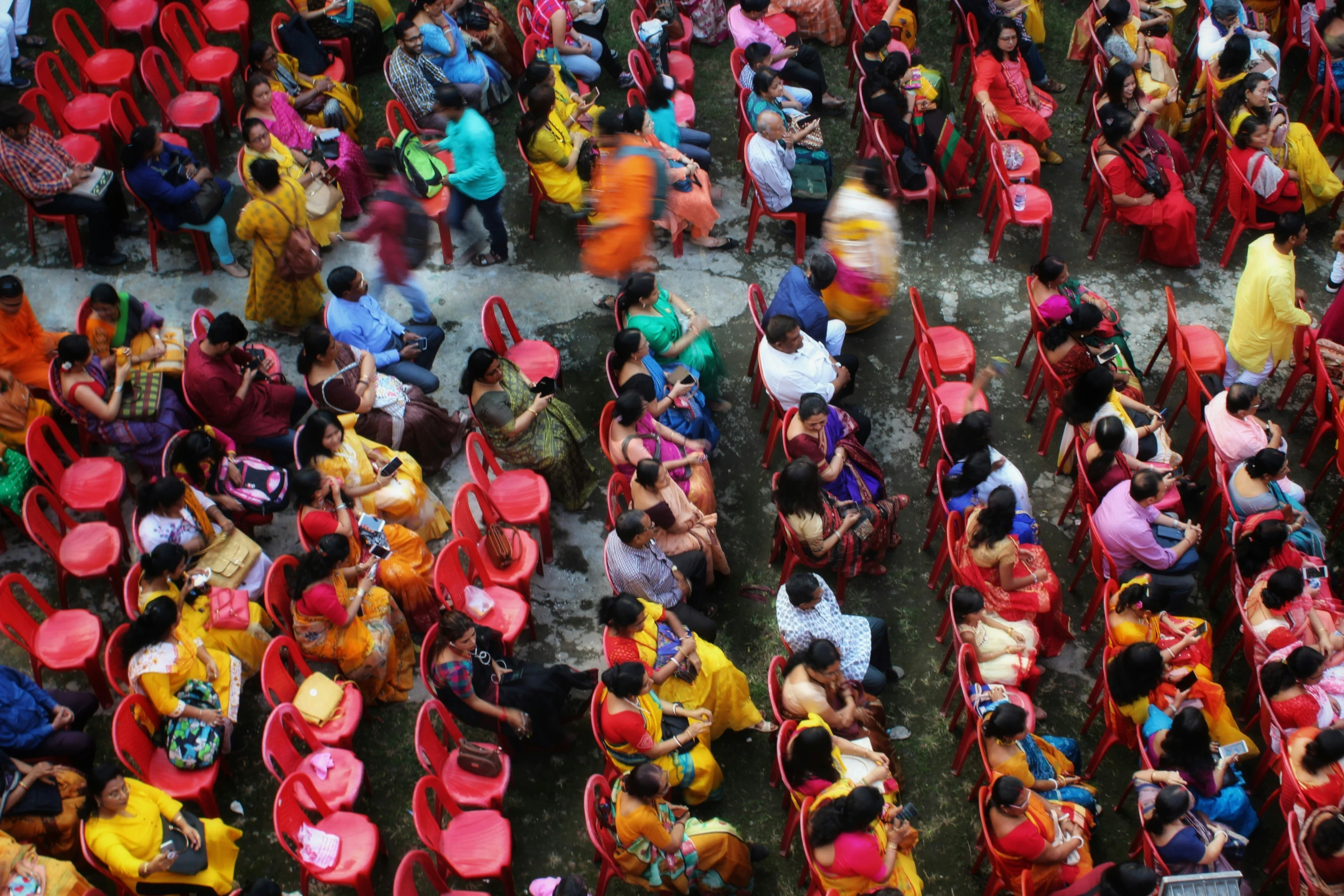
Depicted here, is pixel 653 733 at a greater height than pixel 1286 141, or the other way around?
pixel 1286 141

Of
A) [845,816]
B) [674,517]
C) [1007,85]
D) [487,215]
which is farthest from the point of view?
[1007,85]

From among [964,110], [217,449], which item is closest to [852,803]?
[217,449]

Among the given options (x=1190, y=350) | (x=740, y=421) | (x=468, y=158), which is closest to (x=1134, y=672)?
(x=1190, y=350)

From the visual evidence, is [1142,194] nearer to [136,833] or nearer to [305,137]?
[305,137]

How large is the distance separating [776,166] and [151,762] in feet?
17.5

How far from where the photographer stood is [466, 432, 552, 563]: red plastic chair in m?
6.30

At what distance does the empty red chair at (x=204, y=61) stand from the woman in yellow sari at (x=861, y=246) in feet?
15.7

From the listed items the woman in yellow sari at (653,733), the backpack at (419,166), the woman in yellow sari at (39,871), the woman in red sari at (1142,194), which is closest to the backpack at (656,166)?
the backpack at (419,166)

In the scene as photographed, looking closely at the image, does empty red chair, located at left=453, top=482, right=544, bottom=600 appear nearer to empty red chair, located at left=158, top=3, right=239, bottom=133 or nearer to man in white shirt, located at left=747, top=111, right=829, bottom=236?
man in white shirt, located at left=747, top=111, right=829, bottom=236

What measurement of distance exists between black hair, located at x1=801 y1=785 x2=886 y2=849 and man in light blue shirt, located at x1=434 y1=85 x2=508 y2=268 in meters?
4.83

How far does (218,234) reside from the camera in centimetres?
788

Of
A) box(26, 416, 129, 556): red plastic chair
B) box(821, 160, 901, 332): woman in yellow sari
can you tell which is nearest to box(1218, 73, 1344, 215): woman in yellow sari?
box(821, 160, 901, 332): woman in yellow sari

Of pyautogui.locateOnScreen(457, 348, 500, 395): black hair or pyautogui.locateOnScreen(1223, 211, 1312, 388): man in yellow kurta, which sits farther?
pyautogui.locateOnScreen(1223, 211, 1312, 388): man in yellow kurta

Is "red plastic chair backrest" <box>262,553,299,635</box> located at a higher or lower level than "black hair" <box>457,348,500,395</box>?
lower
